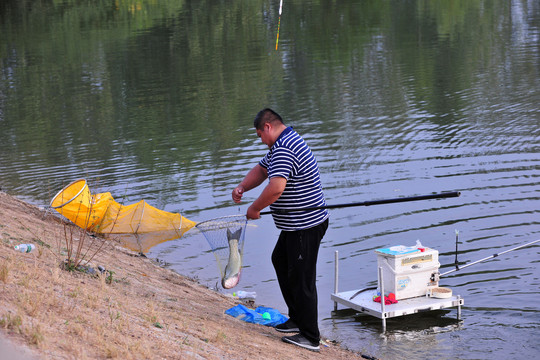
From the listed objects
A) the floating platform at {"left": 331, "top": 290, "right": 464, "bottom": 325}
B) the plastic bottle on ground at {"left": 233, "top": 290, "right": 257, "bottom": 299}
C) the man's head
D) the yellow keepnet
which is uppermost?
the man's head

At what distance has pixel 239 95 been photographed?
23.2 metres

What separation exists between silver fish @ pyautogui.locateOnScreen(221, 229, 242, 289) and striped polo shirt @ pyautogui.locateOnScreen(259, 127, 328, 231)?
0.85 metres

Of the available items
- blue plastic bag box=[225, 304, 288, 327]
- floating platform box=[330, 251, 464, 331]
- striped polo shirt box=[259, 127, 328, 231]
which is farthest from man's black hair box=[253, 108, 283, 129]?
floating platform box=[330, 251, 464, 331]

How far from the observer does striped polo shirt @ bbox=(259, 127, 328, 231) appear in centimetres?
603

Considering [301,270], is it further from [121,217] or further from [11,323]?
[121,217]

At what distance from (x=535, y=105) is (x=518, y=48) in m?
10.2

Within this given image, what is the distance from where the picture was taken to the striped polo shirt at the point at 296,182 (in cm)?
603

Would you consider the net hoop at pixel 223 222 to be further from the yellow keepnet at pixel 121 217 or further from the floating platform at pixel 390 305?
the yellow keepnet at pixel 121 217

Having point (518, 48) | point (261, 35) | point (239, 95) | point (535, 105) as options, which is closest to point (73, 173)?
point (239, 95)

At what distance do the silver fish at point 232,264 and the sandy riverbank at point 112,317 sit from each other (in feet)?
1.25

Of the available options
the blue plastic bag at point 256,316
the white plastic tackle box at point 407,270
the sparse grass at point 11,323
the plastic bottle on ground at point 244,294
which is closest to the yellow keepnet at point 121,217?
the plastic bottle on ground at point 244,294

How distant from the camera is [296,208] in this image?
241 inches

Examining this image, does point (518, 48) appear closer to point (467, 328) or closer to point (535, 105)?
point (535, 105)

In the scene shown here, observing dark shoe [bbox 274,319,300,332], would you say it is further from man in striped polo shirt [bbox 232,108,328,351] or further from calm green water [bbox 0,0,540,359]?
calm green water [bbox 0,0,540,359]
